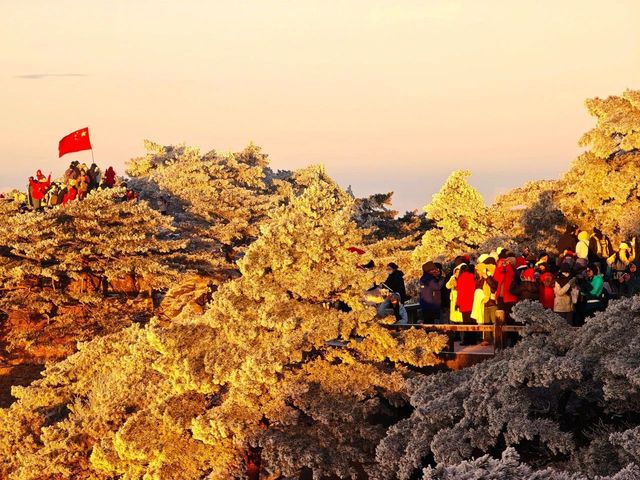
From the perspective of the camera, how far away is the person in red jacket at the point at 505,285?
23547 millimetres

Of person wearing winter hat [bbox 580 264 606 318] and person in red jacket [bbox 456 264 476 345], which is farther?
person wearing winter hat [bbox 580 264 606 318]

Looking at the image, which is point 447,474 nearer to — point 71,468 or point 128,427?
point 128,427

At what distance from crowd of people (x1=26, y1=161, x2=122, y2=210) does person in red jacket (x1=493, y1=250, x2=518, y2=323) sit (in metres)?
26.6

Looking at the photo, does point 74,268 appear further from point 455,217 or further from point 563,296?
point 563,296

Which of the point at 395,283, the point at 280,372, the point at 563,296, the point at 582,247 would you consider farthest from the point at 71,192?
the point at 563,296

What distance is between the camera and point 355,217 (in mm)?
57562

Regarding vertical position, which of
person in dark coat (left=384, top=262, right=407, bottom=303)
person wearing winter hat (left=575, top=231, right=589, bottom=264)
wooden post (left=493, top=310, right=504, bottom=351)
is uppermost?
person wearing winter hat (left=575, top=231, right=589, bottom=264)

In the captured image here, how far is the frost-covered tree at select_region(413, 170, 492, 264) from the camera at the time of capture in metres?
38.7

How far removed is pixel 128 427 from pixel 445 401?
21.8ft

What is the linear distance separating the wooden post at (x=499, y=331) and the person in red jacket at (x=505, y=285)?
389 mm

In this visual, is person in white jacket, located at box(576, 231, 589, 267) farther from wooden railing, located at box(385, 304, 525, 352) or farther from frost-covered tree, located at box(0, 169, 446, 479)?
frost-covered tree, located at box(0, 169, 446, 479)

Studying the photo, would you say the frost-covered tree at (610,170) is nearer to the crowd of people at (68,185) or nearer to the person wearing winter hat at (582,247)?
the person wearing winter hat at (582,247)

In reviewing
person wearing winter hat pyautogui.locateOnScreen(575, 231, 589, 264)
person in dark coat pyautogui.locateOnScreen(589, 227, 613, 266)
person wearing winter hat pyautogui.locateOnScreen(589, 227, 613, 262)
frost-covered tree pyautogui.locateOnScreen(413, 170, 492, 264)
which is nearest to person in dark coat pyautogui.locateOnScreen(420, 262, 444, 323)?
person wearing winter hat pyautogui.locateOnScreen(575, 231, 589, 264)

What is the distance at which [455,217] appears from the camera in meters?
39.2
